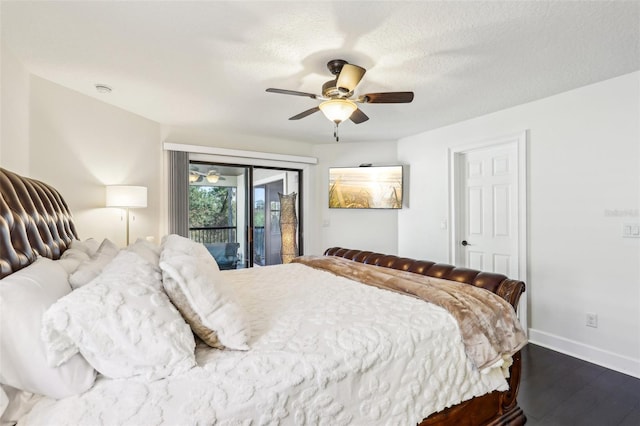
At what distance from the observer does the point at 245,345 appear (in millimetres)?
1185

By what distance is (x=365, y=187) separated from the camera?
4773mm

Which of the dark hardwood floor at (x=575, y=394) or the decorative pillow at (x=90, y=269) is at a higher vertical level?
the decorative pillow at (x=90, y=269)

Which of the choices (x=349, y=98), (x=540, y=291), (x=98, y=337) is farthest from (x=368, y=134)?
(x=98, y=337)

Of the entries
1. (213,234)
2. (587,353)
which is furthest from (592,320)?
(213,234)

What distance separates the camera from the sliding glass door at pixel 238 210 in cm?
436

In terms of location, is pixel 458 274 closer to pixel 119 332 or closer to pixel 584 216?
pixel 584 216

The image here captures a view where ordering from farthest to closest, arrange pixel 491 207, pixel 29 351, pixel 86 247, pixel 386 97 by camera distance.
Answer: pixel 491 207 → pixel 386 97 → pixel 86 247 → pixel 29 351

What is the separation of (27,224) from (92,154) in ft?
6.96

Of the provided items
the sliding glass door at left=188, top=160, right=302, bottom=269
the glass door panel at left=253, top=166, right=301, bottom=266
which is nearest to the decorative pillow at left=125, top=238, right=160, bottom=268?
the sliding glass door at left=188, top=160, right=302, bottom=269

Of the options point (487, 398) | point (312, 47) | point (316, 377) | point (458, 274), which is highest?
point (312, 47)

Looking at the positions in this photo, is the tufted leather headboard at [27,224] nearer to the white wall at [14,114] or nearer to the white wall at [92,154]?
the white wall at [14,114]

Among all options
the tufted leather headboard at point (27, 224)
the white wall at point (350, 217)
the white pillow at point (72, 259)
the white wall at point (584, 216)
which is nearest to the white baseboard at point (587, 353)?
the white wall at point (584, 216)

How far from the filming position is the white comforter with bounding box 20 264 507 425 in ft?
2.95

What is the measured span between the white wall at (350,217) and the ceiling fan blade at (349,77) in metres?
2.79
